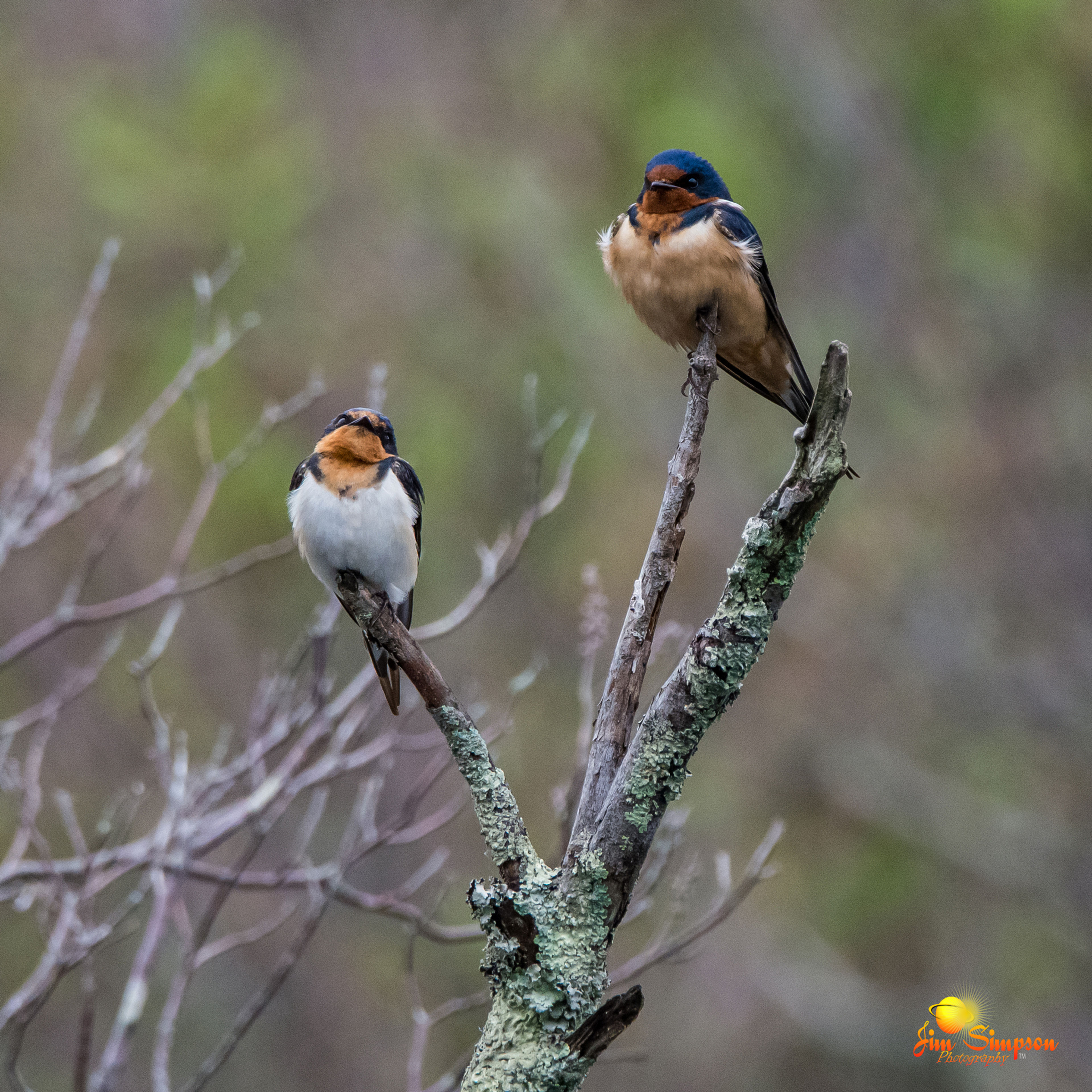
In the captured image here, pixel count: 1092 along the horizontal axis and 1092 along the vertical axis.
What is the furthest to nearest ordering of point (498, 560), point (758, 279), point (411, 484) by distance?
point (498, 560)
point (758, 279)
point (411, 484)

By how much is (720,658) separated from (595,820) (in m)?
0.42

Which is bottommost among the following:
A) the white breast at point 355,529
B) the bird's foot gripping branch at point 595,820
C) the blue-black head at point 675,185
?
the bird's foot gripping branch at point 595,820

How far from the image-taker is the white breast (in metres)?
3.99

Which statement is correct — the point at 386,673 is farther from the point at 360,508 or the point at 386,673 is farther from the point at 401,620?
the point at 360,508

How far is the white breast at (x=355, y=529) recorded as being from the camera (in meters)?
3.99

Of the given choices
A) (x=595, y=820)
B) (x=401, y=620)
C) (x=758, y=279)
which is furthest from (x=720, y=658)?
(x=758, y=279)

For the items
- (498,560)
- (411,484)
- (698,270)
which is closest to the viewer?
(411,484)

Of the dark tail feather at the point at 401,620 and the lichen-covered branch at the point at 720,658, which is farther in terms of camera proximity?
the dark tail feather at the point at 401,620

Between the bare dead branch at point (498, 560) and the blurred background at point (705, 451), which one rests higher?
the blurred background at point (705, 451)

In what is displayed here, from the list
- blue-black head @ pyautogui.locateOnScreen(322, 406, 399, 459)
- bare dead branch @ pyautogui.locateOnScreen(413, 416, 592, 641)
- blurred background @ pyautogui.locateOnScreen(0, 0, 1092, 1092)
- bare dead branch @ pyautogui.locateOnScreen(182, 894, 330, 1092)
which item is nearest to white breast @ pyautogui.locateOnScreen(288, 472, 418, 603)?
blue-black head @ pyautogui.locateOnScreen(322, 406, 399, 459)

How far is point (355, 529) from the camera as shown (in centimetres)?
399

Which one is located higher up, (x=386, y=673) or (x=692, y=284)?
(x=692, y=284)

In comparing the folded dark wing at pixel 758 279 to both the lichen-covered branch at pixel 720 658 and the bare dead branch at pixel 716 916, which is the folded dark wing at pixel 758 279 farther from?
the lichen-covered branch at pixel 720 658

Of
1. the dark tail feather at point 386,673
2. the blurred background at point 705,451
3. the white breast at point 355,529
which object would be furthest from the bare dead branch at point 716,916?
the blurred background at point 705,451
